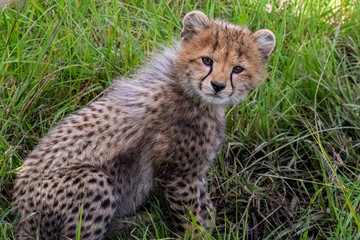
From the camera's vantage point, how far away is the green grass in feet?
13.0

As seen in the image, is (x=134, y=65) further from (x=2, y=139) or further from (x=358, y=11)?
(x=358, y=11)

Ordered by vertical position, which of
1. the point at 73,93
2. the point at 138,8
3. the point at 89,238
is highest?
the point at 138,8

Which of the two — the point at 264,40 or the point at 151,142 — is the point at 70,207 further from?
the point at 264,40

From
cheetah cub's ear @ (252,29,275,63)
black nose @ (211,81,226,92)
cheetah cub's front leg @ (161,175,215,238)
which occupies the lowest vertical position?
cheetah cub's front leg @ (161,175,215,238)

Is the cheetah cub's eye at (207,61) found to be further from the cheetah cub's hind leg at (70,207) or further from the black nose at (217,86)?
the cheetah cub's hind leg at (70,207)

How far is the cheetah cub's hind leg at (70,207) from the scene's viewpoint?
3527mm

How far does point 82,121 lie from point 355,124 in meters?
1.54

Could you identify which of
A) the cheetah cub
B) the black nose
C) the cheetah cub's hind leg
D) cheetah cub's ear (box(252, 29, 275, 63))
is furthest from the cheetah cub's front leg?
cheetah cub's ear (box(252, 29, 275, 63))

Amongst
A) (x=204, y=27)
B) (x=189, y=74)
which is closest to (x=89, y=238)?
(x=189, y=74)

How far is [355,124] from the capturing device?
434 centimetres

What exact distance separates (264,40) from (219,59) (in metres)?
0.34

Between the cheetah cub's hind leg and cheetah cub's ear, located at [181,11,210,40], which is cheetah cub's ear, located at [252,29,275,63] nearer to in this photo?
cheetah cub's ear, located at [181,11,210,40]

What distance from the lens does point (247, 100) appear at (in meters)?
4.37

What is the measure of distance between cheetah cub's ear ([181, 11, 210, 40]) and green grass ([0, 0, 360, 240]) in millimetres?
516
